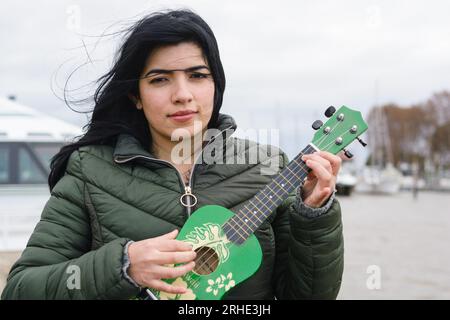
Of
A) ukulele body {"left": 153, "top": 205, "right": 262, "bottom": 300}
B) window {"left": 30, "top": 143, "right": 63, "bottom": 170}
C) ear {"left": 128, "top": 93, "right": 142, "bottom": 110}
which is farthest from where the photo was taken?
window {"left": 30, "top": 143, "right": 63, "bottom": 170}

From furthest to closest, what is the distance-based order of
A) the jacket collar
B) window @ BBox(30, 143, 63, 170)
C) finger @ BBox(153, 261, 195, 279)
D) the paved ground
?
window @ BBox(30, 143, 63, 170) → the paved ground → the jacket collar → finger @ BBox(153, 261, 195, 279)

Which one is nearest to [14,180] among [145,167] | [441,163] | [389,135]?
[145,167]

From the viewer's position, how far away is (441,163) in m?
66.7

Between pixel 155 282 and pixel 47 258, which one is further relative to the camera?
pixel 47 258

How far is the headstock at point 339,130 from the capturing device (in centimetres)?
200

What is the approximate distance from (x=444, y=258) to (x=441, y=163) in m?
58.7

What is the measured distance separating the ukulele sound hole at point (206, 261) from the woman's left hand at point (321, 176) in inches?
15.9

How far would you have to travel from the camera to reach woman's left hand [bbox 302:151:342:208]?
73.0 inches

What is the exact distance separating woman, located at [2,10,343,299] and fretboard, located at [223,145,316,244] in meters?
0.06

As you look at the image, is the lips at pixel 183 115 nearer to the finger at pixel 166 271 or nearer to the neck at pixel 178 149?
the neck at pixel 178 149

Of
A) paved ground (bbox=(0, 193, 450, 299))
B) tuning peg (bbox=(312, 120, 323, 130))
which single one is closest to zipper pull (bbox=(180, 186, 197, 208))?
tuning peg (bbox=(312, 120, 323, 130))

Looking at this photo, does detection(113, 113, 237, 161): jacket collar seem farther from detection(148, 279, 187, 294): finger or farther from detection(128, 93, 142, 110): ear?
detection(148, 279, 187, 294): finger
